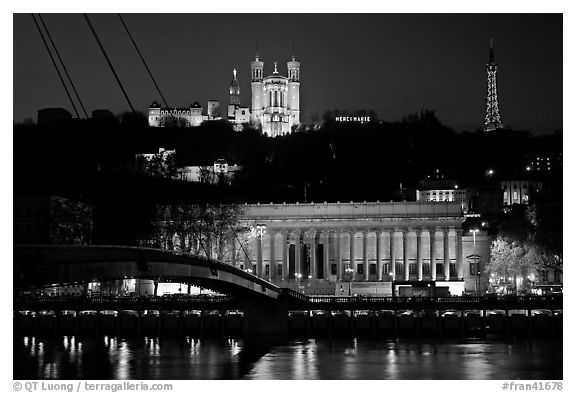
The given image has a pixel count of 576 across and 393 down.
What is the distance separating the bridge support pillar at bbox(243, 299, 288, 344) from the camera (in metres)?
68.6

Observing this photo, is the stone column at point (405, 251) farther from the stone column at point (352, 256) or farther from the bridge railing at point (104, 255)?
the bridge railing at point (104, 255)

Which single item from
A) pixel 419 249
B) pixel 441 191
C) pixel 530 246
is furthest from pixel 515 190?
pixel 530 246

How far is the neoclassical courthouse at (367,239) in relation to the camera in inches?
5192

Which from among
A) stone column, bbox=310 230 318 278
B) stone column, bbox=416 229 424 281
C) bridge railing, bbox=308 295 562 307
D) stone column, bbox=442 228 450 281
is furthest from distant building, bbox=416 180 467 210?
bridge railing, bbox=308 295 562 307

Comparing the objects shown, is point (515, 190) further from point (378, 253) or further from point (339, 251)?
point (339, 251)

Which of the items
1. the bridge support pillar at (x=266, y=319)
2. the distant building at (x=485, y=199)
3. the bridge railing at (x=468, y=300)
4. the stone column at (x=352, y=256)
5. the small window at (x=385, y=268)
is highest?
the distant building at (x=485, y=199)

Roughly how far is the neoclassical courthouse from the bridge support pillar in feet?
199

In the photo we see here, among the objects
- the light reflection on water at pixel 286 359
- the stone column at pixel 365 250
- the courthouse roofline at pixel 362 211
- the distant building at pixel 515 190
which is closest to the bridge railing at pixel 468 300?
the light reflection on water at pixel 286 359

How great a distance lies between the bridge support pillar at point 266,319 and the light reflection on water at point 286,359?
1.13 meters

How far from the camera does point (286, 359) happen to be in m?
56.0

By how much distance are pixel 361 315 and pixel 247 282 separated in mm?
18011

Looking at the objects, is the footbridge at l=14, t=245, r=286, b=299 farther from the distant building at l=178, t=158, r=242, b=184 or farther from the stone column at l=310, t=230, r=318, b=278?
the distant building at l=178, t=158, r=242, b=184

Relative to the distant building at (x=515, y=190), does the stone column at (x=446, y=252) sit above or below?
below

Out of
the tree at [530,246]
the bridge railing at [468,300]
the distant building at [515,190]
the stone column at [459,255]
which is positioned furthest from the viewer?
the distant building at [515,190]
